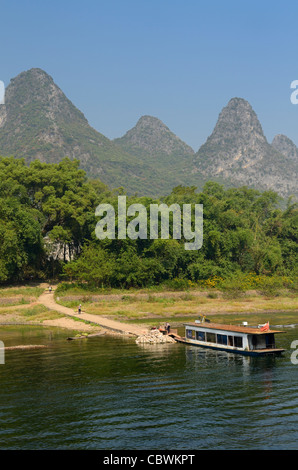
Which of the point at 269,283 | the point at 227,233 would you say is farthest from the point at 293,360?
the point at 227,233

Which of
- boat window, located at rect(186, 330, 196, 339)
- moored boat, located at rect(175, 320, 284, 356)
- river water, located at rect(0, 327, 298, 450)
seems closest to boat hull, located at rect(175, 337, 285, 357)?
moored boat, located at rect(175, 320, 284, 356)

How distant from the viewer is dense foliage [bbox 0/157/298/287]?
78.4 m

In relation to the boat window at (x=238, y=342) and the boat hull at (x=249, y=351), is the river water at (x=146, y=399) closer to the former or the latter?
the boat hull at (x=249, y=351)

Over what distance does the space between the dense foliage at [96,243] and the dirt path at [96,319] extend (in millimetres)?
7576

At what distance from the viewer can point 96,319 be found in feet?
186

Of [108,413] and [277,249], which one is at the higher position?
[277,249]

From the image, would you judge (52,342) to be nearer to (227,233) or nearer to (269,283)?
(269,283)

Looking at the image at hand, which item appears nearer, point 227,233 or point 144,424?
point 144,424

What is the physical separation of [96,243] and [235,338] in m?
45.6

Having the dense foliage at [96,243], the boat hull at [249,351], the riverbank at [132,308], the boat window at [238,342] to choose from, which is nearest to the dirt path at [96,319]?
the riverbank at [132,308]

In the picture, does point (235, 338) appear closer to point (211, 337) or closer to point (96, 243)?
point (211, 337)

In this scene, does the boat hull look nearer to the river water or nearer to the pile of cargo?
the river water

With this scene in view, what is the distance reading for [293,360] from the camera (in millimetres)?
37000
